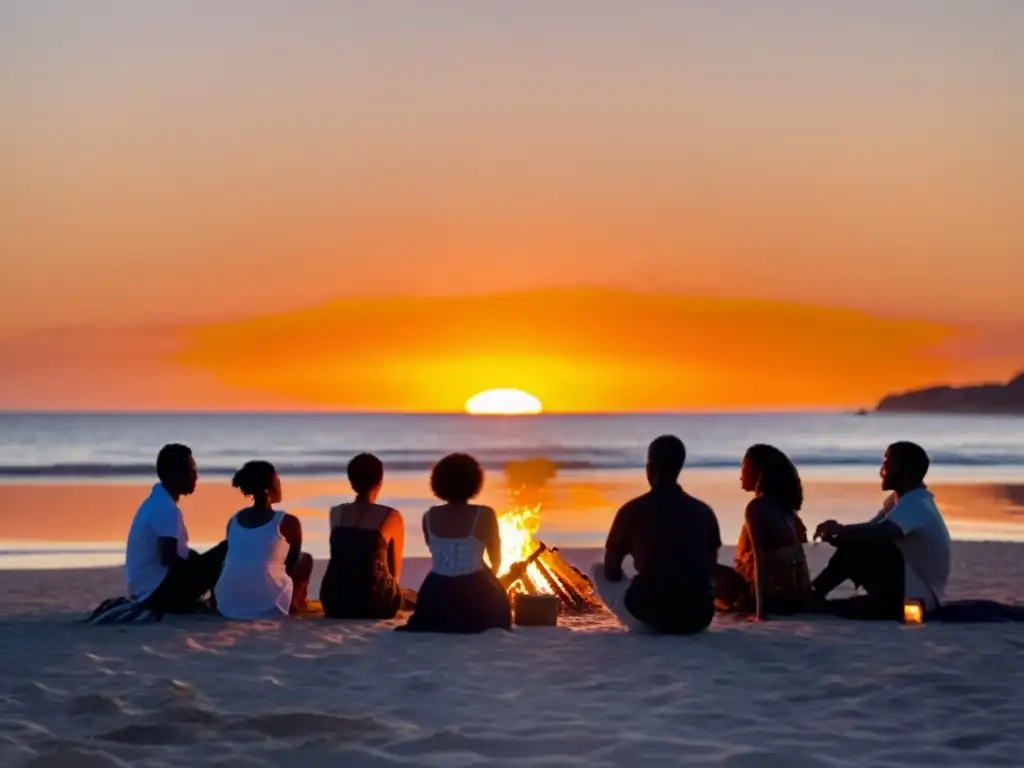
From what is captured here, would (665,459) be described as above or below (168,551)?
above

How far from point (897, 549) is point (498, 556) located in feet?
8.85

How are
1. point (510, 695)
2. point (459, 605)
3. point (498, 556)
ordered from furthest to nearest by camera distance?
point (498, 556) < point (459, 605) < point (510, 695)

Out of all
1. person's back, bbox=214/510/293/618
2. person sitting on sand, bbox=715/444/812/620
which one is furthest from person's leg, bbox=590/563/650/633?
person's back, bbox=214/510/293/618

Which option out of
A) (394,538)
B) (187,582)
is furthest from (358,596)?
(187,582)

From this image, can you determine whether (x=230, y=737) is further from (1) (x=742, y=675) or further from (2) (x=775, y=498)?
(2) (x=775, y=498)

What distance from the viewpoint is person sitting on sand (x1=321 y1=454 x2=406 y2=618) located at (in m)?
8.54

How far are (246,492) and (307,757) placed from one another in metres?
3.69

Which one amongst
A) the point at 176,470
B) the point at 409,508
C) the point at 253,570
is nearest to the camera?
the point at 176,470

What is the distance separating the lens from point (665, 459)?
7750 mm

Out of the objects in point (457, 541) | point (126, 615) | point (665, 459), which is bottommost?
point (126, 615)

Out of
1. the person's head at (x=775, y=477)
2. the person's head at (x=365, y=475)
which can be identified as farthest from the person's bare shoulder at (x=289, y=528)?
the person's head at (x=775, y=477)

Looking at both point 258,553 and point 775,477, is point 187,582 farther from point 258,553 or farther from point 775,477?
point 775,477

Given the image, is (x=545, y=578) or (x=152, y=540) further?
(x=545, y=578)

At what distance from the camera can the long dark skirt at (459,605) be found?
7957mm
